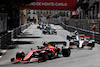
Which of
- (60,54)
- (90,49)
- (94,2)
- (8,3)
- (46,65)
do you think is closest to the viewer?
(46,65)

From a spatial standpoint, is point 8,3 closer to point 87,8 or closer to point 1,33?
point 1,33

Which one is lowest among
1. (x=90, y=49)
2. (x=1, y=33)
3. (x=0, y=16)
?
(x=90, y=49)

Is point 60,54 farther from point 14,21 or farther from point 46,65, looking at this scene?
point 14,21

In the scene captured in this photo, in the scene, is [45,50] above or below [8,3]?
below

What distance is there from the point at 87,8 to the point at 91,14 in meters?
4.97

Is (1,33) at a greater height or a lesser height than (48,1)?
lesser

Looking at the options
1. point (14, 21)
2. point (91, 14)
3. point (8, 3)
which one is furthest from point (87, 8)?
point (8, 3)

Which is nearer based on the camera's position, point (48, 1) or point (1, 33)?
point (1, 33)

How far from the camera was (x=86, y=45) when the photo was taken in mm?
20531

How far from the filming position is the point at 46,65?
12688 mm

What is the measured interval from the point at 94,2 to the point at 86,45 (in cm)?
4142

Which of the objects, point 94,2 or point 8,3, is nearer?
point 8,3

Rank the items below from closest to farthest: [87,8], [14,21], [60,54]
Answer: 1. [60,54]
2. [14,21]
3. [87,8]

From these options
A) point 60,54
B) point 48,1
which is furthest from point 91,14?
point 60,54
